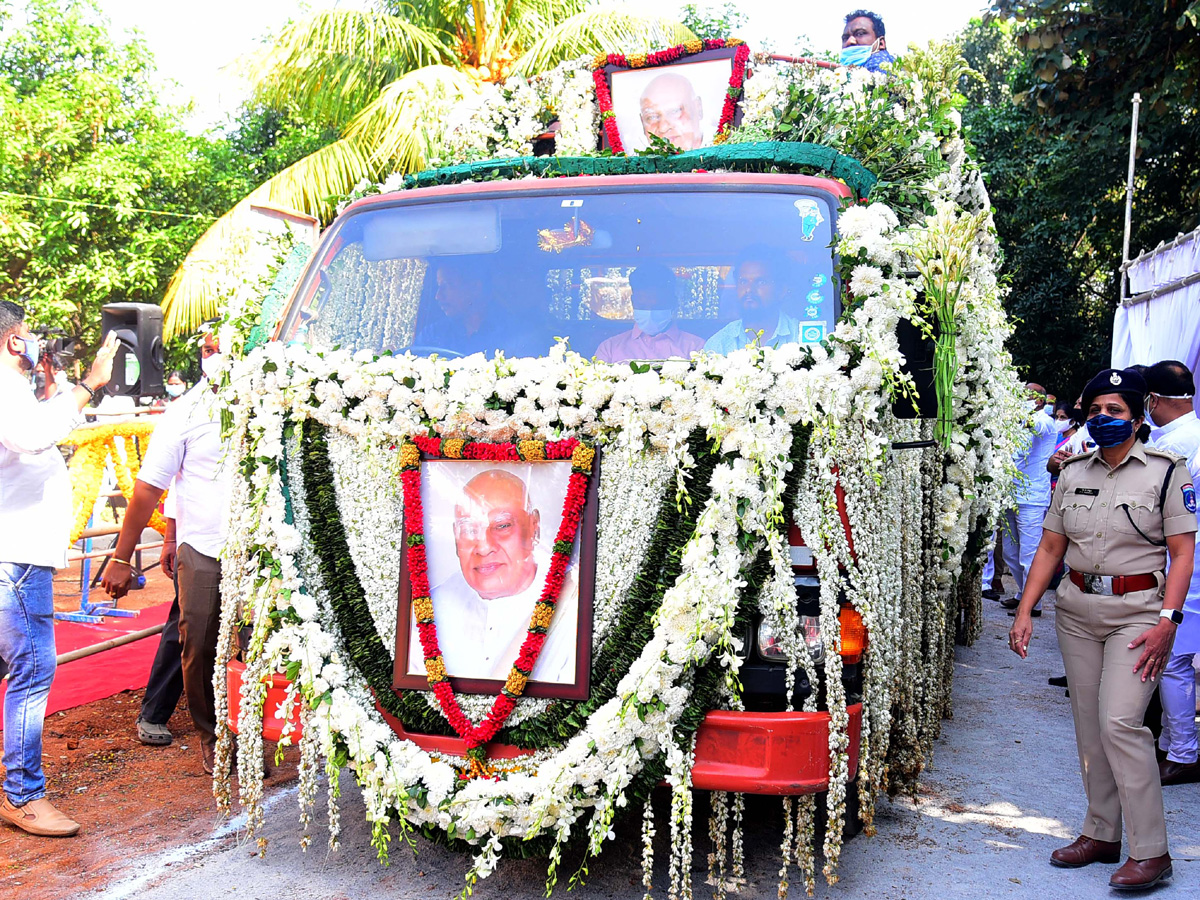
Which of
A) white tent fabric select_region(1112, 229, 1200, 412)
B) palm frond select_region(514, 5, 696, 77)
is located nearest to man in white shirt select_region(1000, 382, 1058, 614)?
white tent fabric select_region(1112, 229, 1200, 412)

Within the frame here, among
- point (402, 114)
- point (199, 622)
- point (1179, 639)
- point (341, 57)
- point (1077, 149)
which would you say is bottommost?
point (1179, 639)

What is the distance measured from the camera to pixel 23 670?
178 inches

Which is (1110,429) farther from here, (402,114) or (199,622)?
(402,114)

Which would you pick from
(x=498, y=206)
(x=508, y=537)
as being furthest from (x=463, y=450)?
(x=498, y=206)

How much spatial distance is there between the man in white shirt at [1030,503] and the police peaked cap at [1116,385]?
201 inches

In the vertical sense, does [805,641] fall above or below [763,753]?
above

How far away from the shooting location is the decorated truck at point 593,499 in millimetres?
3545

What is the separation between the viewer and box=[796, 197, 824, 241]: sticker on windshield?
14.0 feet

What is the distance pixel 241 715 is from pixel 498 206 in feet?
7.38

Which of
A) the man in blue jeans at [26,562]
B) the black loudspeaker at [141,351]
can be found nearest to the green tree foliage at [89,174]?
the black loudspeaker at [141,351]

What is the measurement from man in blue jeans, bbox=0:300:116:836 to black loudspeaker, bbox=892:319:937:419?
11.1 ft

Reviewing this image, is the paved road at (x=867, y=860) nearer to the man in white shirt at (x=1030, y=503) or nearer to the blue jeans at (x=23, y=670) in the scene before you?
the blue jeans at (x=23, y=670)

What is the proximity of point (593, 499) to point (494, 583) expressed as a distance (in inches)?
18.6

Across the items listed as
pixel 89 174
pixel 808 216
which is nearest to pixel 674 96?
pixel 808 216
